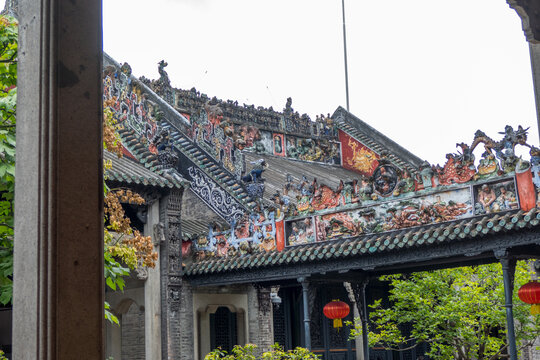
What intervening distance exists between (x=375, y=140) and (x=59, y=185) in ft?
70.8

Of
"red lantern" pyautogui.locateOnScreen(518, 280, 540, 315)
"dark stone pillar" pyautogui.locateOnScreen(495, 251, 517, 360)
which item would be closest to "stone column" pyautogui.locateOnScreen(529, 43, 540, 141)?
"dark stone pillar" pyautogui.locateOnScreen(495, 251, 517, 360)

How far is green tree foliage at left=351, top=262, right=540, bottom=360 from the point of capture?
1246 centimetres

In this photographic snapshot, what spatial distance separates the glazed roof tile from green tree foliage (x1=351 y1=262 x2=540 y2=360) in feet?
6.47

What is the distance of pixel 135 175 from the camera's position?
43.8ft

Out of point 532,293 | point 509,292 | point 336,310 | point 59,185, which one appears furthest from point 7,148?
point 336,310

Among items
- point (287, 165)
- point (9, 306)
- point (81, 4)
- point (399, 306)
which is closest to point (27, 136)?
point (81, 4)

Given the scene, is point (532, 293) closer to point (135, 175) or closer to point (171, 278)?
point (171, 278)

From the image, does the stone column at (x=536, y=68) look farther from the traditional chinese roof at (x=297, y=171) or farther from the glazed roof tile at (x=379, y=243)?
the traditional chinese roof at (x=297, y=171)

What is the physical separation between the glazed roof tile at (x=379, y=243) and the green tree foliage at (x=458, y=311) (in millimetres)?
1971

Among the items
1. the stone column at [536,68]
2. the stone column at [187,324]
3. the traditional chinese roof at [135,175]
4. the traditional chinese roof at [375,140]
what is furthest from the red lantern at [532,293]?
the traditional chinese roof at [375,140]

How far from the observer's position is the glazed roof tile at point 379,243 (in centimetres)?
978

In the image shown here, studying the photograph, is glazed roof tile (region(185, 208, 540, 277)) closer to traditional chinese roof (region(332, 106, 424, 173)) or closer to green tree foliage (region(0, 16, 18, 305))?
green tree foliage (region(0, 16, 18, 305))

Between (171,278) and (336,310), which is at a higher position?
(171,278)

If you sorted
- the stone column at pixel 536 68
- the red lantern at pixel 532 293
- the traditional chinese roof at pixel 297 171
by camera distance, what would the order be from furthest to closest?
the traditional chinese roof at pixel 297 171 < the red lantern at pixel 532 293 < the stone column at pixel 536 68
